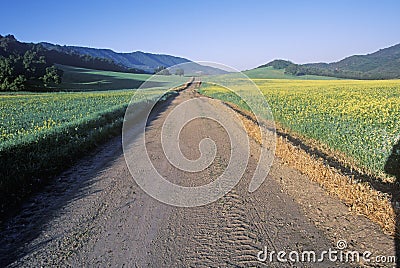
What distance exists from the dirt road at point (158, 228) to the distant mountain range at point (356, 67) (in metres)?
91.2

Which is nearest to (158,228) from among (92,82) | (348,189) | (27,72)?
(348,189)

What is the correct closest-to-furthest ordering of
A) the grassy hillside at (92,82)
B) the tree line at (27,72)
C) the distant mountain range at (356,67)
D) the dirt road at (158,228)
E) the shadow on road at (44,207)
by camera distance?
1. the dirt road at (158,228)
2. the shadow on road at (44,207)
3. the tree line at (27,72)
4. the grassy hillside at (92,82)
5. the distant mountain range at (356,67)

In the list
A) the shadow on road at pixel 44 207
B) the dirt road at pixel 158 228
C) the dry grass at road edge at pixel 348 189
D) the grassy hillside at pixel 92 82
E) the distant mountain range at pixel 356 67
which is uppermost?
the distant mountain range at pixel 356 67

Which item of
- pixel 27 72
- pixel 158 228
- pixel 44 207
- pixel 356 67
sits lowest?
pixel 44 207

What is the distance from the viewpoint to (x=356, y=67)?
5694 inches

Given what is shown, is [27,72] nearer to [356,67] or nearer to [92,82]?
[92,82]

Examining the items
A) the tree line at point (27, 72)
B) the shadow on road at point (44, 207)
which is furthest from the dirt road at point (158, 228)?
the tree line at point (27, 72)

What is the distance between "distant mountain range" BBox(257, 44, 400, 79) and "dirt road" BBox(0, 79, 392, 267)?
299ft

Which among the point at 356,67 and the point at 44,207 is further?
the point at 356,67

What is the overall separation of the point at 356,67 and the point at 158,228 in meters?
161

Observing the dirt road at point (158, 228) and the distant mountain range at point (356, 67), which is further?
the distant mountain range at point (356, 67)

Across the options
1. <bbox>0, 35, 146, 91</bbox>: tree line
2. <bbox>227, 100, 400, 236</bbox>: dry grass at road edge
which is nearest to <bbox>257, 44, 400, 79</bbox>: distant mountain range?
<bbox>0, 35, 146, 91</bbox>: tree line

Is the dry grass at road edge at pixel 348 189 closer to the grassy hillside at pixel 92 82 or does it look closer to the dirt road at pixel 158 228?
the dirt road at pixel 158 228

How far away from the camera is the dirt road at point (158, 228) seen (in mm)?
4133
